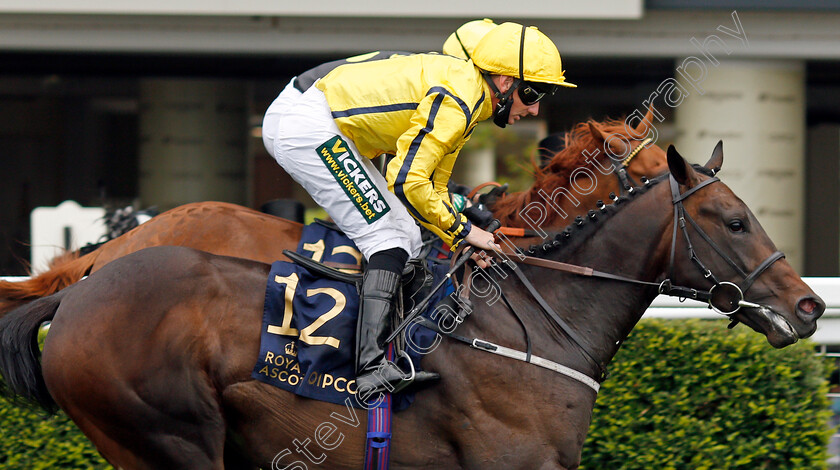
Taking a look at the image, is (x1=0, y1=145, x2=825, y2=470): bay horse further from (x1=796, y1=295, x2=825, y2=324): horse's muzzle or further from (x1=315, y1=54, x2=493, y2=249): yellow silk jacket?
(x1=315, y1=54, x2=493, y2=249): yellow silk jacket

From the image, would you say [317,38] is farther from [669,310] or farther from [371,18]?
[669,310]

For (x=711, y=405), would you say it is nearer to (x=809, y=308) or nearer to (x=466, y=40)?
(x=809, y=308)

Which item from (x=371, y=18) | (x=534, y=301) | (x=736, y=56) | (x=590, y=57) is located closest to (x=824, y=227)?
(x=736, y=56)

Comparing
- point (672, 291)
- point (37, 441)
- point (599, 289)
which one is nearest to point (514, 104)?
point (599, 289)

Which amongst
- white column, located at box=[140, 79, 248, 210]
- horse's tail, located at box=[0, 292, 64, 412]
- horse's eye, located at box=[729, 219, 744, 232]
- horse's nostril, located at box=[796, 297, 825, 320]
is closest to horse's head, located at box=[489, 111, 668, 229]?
horse's eye, located at box=[729, 219, 744, 232]

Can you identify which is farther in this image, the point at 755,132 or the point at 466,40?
the point at 755,132

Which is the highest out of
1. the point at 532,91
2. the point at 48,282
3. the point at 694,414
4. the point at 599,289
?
the point at 532,91

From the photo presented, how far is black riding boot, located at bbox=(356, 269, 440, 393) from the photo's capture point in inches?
108

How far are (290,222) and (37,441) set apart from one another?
1498 millimetres

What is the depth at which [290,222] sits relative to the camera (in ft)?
12.9

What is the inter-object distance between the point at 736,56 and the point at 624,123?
398 cm

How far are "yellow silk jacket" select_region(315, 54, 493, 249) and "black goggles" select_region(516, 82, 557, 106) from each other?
0.40ft

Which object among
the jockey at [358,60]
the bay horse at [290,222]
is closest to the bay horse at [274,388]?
the jockey at [358,60]

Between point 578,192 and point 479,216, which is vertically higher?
point 578,192
